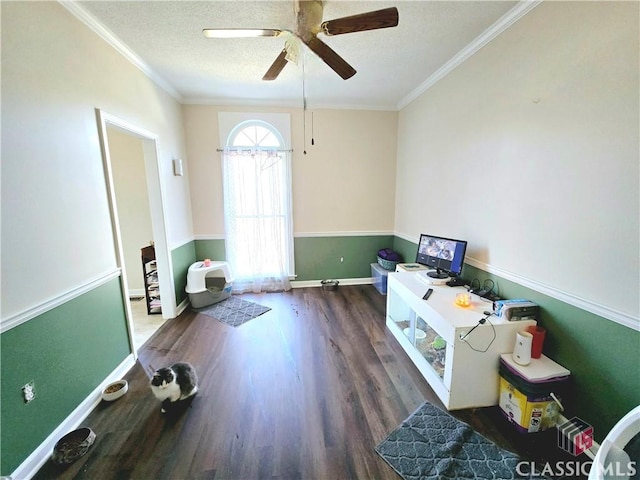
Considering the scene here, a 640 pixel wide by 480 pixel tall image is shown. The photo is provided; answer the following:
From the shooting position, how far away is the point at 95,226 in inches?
73.7

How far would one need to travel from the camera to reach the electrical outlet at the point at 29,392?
1.36 meters

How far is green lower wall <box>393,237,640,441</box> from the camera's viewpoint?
133cm

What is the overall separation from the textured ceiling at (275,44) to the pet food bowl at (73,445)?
274 centimetres

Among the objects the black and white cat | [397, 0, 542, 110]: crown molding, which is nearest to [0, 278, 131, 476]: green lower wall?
the black and white cat

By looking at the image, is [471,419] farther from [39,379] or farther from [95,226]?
[95,226]

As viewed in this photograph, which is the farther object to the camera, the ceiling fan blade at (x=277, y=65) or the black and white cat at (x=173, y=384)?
the ceiling fan blade at (x=277, y=65)

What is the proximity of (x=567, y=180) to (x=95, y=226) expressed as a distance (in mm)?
3228

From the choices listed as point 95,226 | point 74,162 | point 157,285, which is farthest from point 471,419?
point 157,285

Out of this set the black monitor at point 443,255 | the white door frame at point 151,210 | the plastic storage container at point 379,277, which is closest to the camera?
the white door frame at point 151,210

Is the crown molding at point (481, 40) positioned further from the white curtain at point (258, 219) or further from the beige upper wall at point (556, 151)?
the white curtain at point (258, 219)

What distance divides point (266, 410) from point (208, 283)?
2342mm

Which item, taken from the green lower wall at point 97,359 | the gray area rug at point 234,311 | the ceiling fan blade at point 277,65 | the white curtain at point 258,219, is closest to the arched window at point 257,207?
the white curtain at point 258,219

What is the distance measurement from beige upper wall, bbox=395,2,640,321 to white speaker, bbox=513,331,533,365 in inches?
15.0

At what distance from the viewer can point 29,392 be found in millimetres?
1385
